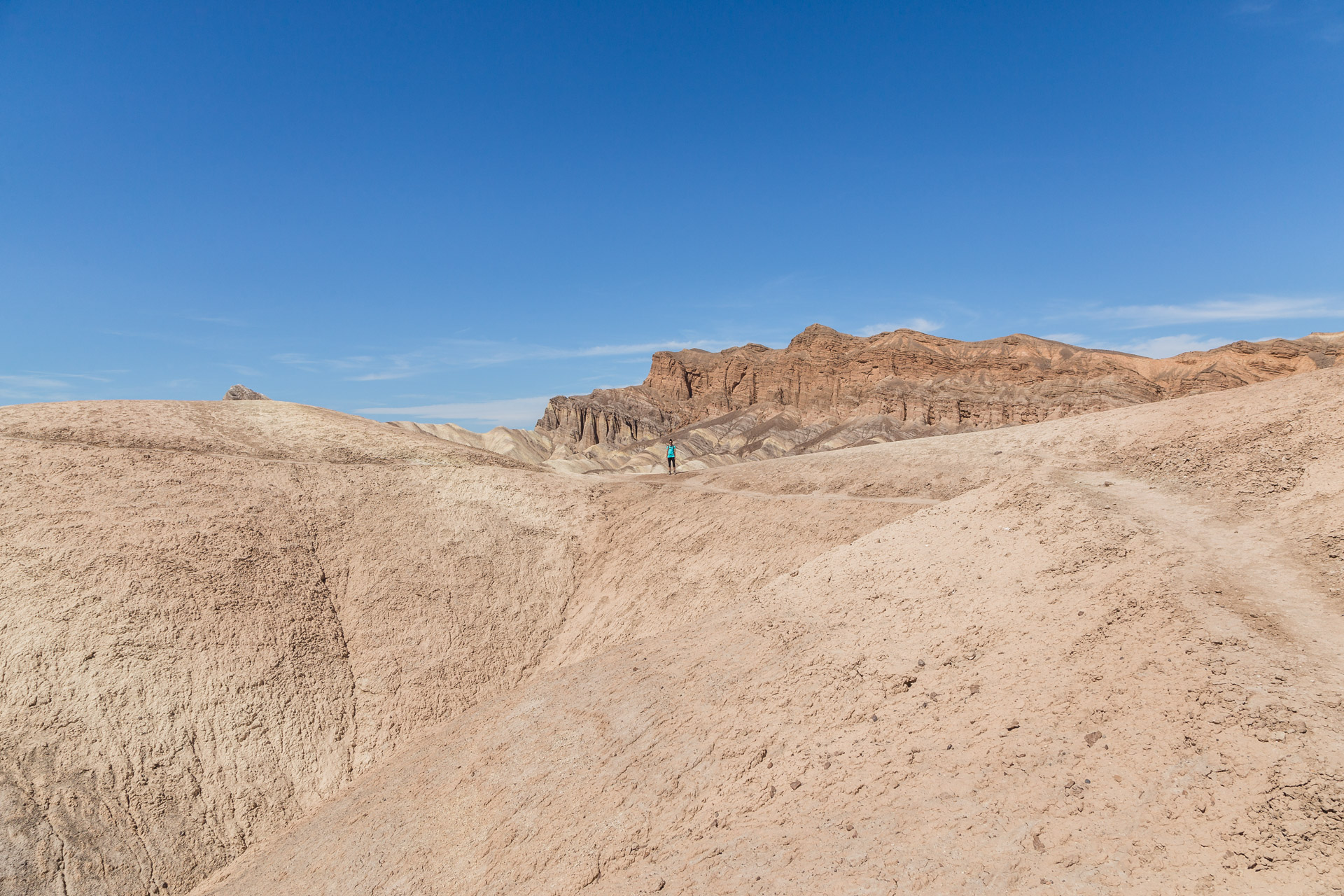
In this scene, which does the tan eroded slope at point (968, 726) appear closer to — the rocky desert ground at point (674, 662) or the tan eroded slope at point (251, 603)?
the rocky desert ground at point (674, 662)

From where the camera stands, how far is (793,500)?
19000 millimetres

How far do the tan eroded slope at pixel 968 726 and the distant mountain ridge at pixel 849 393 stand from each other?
47977 millimetres

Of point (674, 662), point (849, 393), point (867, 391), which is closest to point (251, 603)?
point (674, 662)

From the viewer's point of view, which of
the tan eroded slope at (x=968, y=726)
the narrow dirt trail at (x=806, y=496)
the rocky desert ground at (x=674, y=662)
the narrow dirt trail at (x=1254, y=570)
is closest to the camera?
the tan eroded slope at (x=968, y=726)

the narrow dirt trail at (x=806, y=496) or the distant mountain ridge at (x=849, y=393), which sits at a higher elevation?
the distant mountain ridge at (x=849, y=393)

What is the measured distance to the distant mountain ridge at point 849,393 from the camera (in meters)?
61.9

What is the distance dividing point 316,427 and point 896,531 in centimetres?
1970

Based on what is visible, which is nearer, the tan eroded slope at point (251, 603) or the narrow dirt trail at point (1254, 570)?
the narrow dirt trail at point (1254, 570)

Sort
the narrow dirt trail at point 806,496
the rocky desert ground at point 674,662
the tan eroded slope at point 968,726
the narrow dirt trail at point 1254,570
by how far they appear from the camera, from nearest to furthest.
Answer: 1. the tan eroded slope at point 968,726
2. the rocky desert ground at point 674,662
3. the narrow dirt trail at point 1254,570
4. the narrow dirt trail at point 806,496

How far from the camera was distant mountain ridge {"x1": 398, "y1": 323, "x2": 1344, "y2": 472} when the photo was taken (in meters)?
61.9

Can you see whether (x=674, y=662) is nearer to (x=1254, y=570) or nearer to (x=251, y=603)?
(x=1254, y=570)

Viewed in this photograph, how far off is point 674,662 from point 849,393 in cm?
7039

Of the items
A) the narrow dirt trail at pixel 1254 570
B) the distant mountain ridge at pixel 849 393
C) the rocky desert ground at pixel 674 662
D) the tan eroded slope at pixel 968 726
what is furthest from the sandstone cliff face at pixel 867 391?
the tan eroded slope at pixel 968 726

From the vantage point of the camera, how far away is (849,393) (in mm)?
77750
